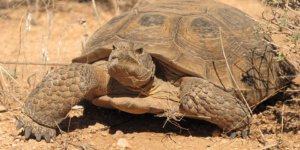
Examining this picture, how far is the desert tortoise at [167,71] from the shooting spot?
2633 millimetres

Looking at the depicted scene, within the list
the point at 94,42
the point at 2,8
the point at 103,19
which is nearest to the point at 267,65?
the point at 94,42

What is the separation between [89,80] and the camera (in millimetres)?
2732

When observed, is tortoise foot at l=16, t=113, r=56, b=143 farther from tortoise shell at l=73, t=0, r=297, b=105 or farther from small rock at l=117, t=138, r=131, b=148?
tortoise shell at l=73, t=0, r=297, b=105

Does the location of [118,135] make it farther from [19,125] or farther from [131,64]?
[19,125]

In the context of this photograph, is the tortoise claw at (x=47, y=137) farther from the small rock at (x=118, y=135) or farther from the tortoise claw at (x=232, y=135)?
the tortoise claw at (x=232, y=135)

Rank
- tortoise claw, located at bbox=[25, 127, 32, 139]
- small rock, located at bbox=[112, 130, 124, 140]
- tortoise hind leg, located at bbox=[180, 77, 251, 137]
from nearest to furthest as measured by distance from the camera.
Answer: tortoise claw, located at bbox=[25, 127, 32, 139] → tortoise hind leg, located at bbox=[180, 77, 251, 137] → small rock, located at bbox=[112, 130, 124, 140]

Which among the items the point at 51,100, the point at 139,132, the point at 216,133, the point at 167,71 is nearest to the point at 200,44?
the point at 167,71

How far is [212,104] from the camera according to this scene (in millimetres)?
2680

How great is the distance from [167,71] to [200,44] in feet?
1.55

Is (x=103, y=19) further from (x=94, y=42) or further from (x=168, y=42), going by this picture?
(x=168, y=42)

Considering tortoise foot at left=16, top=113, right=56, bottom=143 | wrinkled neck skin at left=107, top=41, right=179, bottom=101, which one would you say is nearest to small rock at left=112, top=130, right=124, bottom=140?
wrinkled neck skin at left=107, top=41, right=179, bottom=101

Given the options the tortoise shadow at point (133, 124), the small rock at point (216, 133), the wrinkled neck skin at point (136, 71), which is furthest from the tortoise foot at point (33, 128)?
the small rock at point (216, 133)

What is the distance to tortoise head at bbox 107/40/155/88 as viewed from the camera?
2555 mm

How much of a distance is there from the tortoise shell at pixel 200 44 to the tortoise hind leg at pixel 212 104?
170 mm
